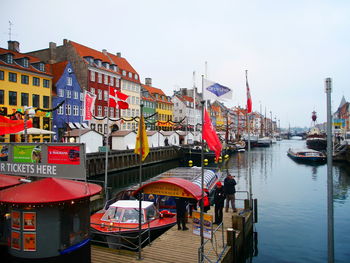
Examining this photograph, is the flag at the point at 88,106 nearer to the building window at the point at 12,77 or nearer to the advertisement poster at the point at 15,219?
the advertisement poster at the point at 15,219

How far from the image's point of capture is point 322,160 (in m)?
60.7

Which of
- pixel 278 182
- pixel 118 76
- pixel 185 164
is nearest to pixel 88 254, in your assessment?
pixel 278 182

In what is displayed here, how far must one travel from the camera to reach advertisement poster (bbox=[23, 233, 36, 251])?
8620 mm

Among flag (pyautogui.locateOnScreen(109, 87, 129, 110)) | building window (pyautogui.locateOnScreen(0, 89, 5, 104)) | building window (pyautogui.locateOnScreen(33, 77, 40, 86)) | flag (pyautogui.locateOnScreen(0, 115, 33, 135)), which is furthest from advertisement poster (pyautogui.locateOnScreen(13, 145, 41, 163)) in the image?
building window (pyautogui.locateOnScreen(33, 77, 40, 86))

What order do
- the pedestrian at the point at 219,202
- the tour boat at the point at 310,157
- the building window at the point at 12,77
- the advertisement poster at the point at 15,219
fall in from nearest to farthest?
the advertisement poster at the point at 15,219, the pedestrian at the point at 219,202, the building window at the point at 12,77, the tour boat at the point at 310,157

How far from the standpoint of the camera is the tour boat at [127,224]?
44.6ft

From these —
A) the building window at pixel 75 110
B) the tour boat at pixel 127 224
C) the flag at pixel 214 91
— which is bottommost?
the tour boat at pixel 127 224

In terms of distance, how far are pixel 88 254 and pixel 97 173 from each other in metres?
31.8

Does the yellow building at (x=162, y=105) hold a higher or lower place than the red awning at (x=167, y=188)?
higher

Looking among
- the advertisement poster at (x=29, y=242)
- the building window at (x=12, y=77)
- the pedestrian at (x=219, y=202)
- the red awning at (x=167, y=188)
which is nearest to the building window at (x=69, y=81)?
the building window at (x=12, y=77)

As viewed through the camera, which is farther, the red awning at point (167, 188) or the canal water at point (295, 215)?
the canal water at point (295, 215)

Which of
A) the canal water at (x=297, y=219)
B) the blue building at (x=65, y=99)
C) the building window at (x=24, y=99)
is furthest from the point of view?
the blue building at (x=65, y=99)

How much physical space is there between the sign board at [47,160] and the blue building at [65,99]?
45.1 m

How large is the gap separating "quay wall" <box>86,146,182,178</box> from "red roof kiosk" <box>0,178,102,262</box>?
97.6 feet
